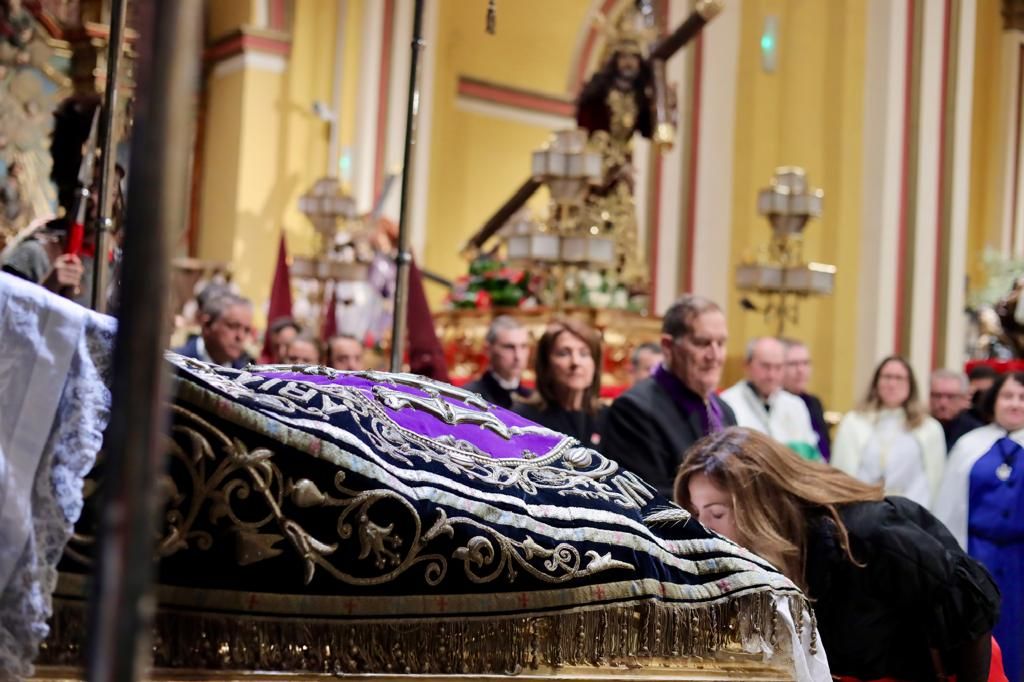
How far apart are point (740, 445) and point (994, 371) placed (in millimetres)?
5511

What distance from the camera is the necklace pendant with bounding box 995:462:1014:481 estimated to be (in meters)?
5.11

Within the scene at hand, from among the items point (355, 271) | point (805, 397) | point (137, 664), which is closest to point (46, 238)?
point (137, 664)

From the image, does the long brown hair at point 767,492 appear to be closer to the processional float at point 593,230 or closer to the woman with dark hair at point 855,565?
the woman with dark hair at point 855,565

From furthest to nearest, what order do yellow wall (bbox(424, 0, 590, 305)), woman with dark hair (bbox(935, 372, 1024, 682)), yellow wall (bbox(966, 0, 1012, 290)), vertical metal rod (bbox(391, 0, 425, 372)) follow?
yellow wall (bbox(424, 0, 590, 305)) → yellow wall (bbox(966, 0, 1012, 290)) → woman with dark hair (bbox(935, 372, 1024, 682)) → vertical metal rod (bbox(391, 0, 425, 372))

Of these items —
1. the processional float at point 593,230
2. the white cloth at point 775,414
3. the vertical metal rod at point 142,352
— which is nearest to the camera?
the vertical metal rod at point 142,352

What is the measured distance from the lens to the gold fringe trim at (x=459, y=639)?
177cm

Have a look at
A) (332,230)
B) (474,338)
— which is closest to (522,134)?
(332,230)

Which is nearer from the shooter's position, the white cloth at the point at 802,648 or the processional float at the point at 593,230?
the white cloth at the point at 802,648

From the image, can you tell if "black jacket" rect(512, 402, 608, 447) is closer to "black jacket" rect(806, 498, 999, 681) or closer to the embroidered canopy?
"black jacket" rect(806, 498, 999, 681)

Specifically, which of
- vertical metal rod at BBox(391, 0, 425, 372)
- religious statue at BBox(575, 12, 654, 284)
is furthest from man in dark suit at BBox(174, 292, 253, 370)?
religious statue at BBox(575, 12, 654, 284)

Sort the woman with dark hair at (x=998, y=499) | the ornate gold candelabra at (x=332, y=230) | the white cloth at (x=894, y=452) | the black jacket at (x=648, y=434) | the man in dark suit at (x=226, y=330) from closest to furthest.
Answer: the black jacket at (x=648, y=434) < the woman with dark hair at (x=998, y=499) < the man in dark suit at (x=226, y=330) < the white cloth at (x=894, y=452) < the ornate gold candelabra at (x=332, y=230)

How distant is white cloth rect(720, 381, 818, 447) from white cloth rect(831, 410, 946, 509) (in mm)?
182

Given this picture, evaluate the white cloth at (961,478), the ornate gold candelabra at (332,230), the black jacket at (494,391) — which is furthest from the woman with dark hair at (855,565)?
the ornate gold candelabra at (332,230)

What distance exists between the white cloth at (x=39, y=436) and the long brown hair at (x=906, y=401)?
480 cm
